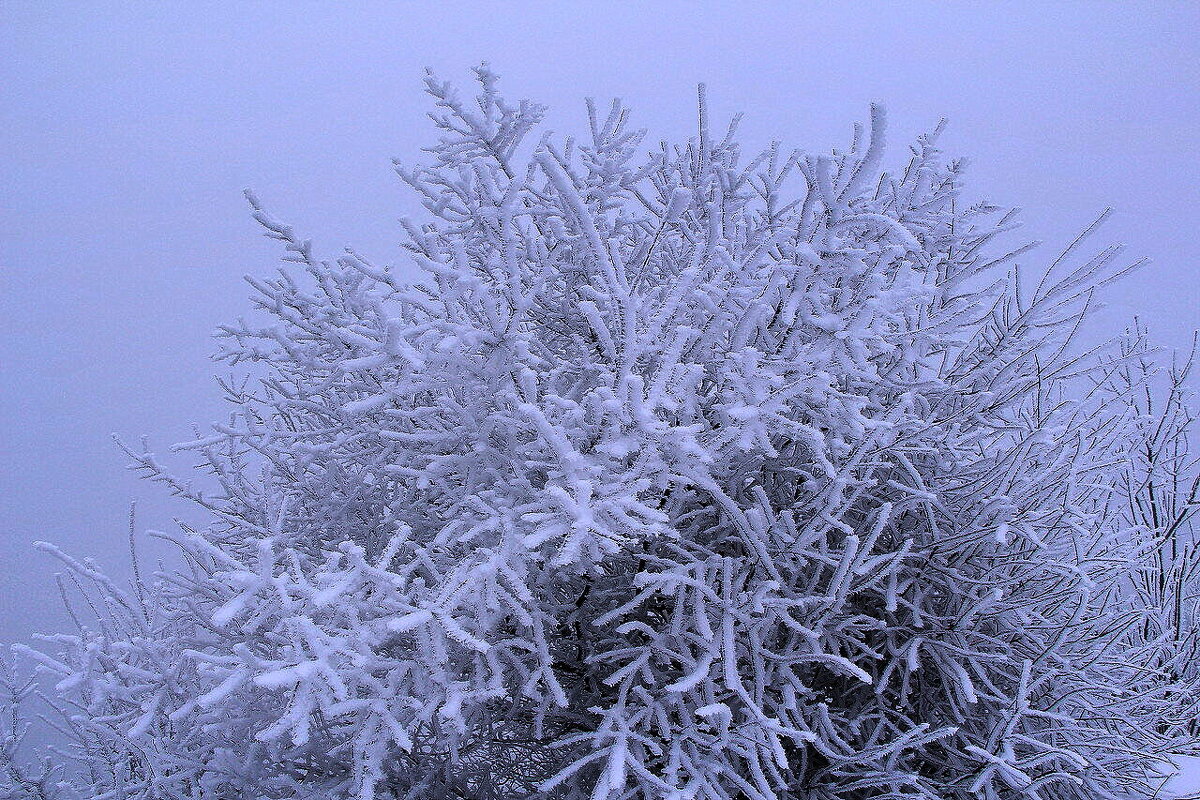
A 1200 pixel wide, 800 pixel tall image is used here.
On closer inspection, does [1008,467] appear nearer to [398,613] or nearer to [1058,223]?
[398,613]

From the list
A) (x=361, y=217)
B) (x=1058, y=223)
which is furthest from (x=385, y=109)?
(x=1058, y=223)

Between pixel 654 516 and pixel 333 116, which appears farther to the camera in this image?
pixel 333 116

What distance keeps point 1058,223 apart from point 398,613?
11895 centimetres

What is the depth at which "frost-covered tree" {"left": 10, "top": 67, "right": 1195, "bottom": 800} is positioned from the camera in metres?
2.81

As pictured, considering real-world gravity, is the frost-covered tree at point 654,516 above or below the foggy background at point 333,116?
below

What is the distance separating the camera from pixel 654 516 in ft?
7.88

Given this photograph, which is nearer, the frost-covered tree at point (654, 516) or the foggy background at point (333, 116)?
the frost-covered tree at point (654, 516)

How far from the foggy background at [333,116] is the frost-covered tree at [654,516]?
9113cm

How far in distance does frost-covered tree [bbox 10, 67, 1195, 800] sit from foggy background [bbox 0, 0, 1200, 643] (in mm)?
91134

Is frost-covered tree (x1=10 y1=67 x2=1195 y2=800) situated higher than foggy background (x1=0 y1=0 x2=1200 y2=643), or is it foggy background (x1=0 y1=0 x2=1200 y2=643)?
foggy background (x1=0 y1=0 x2=1200 y2=643)

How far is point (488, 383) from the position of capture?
3324 mm

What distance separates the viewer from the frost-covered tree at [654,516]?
281 centimetres

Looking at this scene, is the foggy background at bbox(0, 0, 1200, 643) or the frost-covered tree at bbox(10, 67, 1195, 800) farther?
the foggy background at bbox(0, 0, 1200, 643)

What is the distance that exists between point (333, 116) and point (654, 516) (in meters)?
128
